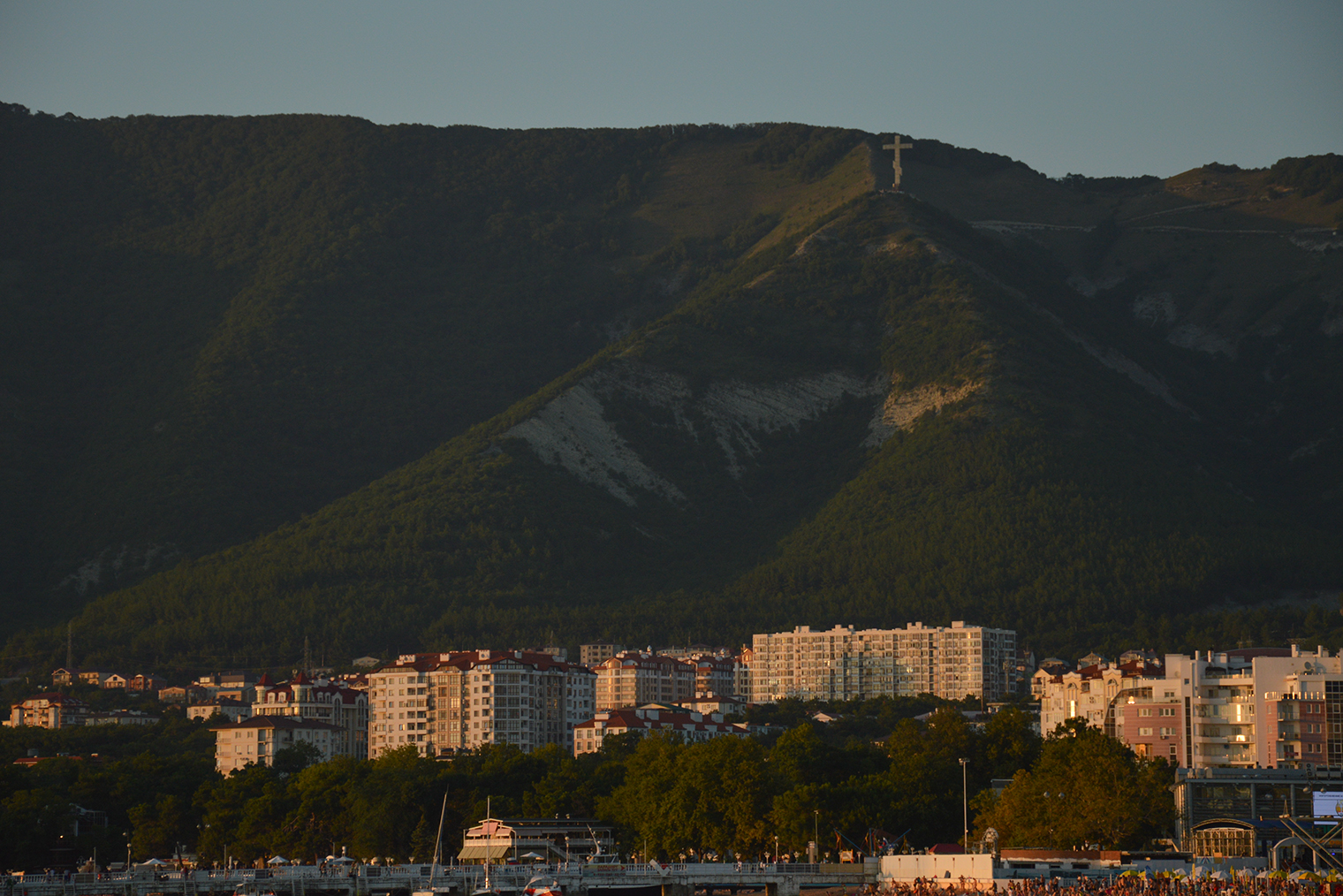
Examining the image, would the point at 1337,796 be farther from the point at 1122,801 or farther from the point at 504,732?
the point at 504,732

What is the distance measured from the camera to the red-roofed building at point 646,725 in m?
159

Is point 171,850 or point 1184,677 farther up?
point 1184,677

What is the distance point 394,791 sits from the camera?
11331 cm

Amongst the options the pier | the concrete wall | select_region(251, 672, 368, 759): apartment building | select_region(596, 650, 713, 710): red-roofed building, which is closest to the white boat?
the pier

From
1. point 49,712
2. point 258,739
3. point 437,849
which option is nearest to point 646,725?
point 258,739

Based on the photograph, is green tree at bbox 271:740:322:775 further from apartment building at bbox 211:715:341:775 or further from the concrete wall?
the concrete wall

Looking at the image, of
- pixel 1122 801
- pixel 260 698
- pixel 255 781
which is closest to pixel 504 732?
pixel 260 698

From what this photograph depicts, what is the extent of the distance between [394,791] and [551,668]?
66832 mm

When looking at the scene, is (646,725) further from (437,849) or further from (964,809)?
(437,849)

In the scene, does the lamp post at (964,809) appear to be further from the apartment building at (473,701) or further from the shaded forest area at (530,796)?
the apartment building at (473,701)

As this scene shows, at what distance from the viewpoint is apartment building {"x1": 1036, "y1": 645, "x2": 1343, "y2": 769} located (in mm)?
110375

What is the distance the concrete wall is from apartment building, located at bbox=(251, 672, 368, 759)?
86.3m

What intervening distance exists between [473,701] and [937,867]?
8886cm

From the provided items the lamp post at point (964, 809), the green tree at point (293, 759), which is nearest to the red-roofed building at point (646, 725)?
the green tree at point (293, 759)
